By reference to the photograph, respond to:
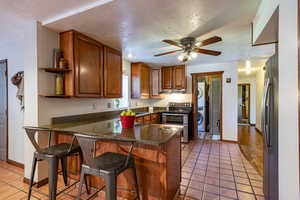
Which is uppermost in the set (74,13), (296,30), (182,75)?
(74,13)

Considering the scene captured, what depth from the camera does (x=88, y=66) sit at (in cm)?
255

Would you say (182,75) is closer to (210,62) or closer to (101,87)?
(210,62)

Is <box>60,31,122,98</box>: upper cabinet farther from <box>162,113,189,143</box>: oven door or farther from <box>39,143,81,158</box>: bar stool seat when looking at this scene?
<box>162,113,189,143</box>: oven door

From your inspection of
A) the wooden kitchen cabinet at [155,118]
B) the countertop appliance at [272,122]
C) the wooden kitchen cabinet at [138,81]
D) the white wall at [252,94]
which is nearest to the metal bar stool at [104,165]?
the countertop appliance at [272,122]

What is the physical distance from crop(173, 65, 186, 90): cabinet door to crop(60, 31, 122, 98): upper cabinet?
7.34 feet

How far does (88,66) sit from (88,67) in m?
0.02

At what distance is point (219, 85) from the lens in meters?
4.82

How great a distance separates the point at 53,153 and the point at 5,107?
2.26 m

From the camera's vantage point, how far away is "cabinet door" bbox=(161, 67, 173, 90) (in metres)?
4.96

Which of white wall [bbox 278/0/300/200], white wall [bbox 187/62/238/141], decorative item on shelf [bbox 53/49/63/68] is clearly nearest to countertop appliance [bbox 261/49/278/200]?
white wall [bbox 278/0/300/200]

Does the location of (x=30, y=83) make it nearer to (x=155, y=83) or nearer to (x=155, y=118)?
(x=155, y=118)

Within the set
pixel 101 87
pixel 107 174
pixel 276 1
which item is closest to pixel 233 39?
pixel 276 1

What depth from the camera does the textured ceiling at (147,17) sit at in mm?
1688

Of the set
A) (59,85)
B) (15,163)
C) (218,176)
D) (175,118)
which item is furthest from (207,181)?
(15,163)
